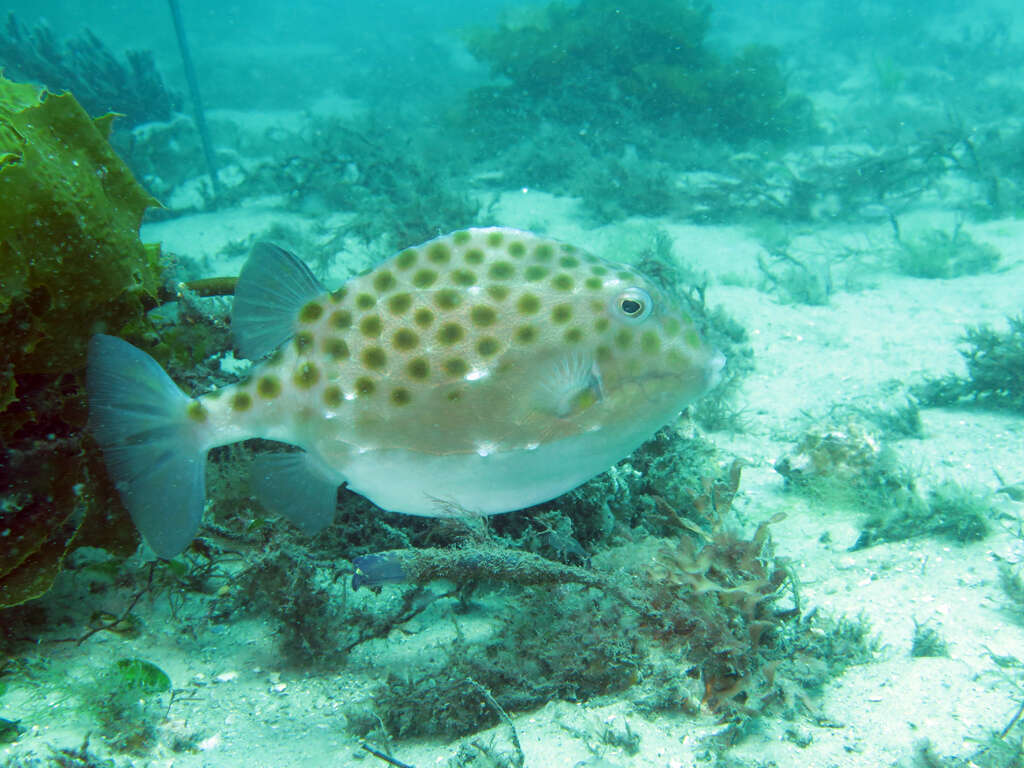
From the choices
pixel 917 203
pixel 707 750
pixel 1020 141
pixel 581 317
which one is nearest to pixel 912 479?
pixel 707 750

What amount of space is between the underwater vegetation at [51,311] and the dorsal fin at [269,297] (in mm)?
746

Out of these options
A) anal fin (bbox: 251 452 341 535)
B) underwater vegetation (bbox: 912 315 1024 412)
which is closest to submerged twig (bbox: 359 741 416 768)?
anal fin (bbox: 251 452 341 535)

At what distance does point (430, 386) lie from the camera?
2057 mm

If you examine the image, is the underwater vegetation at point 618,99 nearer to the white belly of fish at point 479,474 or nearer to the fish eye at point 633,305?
the fish eye at point 633,305

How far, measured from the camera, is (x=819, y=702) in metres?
2.28

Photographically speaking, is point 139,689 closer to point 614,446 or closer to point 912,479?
point 614,446

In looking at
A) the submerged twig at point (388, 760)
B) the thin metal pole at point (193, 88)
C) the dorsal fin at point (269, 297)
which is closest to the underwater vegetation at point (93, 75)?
the thin metal pole at point (193, 88)

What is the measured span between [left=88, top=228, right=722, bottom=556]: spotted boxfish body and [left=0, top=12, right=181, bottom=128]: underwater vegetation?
1546 centimetres

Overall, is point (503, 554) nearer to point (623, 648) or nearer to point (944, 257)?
point (623, 648)

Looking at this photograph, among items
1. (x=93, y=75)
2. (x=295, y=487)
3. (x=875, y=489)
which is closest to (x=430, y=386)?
(x=295, y=487)

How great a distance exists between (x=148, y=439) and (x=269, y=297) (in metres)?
0.65

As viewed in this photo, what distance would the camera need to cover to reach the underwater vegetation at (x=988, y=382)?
475cm

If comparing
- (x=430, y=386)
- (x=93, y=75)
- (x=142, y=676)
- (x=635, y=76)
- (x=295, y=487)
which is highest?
(x=93, y=75)

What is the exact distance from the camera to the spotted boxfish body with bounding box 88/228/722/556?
204 centimetres
